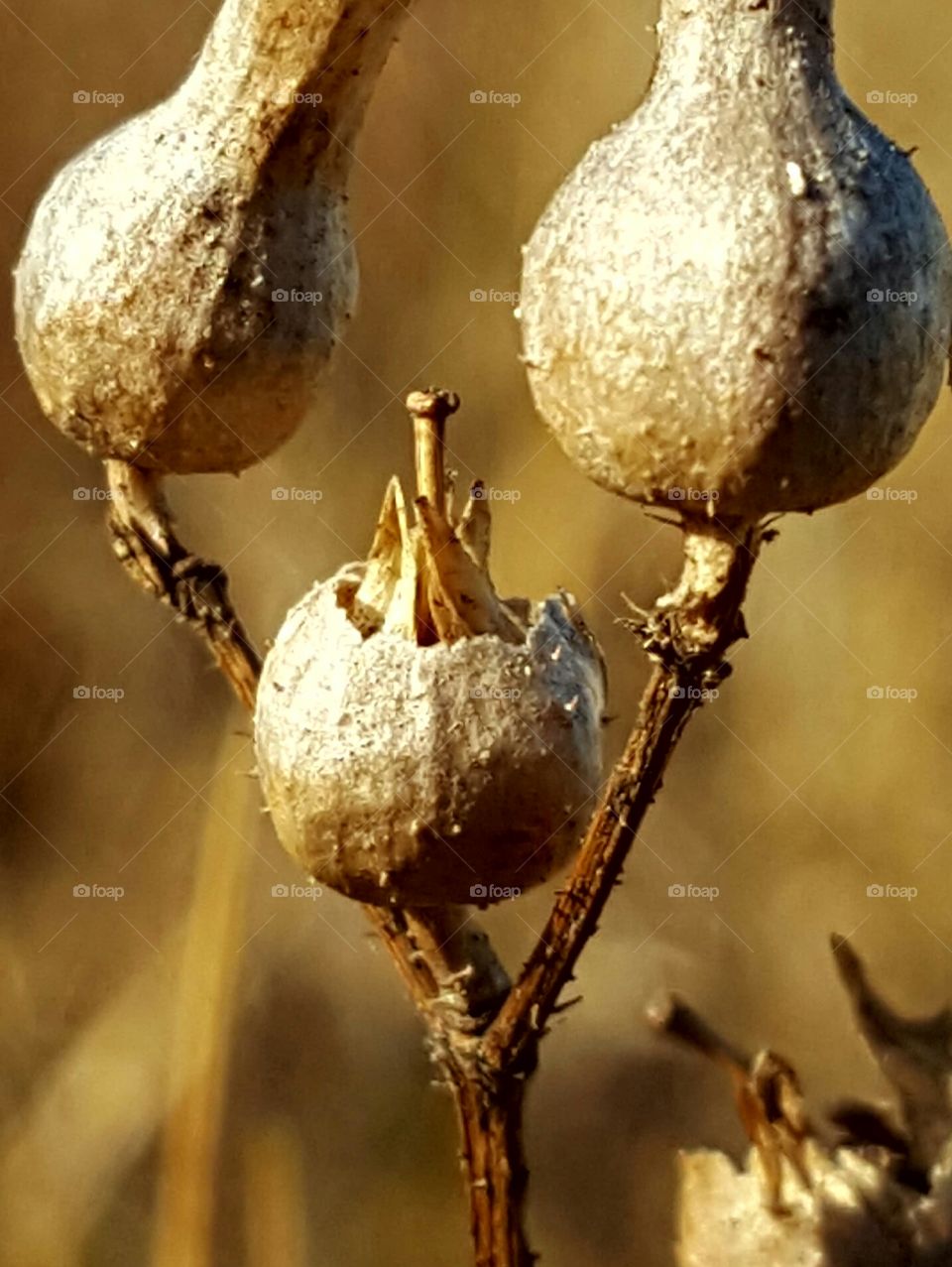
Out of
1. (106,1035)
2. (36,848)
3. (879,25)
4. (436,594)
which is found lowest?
(106,1035)

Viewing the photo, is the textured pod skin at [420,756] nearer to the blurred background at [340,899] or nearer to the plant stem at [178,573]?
the plant stem at [178,573]

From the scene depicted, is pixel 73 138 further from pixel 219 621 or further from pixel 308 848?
pixel 308 848

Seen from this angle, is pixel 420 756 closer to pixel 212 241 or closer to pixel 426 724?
pixel 426 724

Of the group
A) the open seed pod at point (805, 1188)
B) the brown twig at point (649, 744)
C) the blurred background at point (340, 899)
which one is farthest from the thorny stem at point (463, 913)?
the blurred background at point (340, 899)

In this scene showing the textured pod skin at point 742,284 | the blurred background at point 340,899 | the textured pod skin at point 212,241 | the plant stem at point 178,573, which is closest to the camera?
the textured pod skin at point 742,284

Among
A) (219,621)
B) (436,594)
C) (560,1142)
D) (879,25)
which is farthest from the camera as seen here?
(560,1142)

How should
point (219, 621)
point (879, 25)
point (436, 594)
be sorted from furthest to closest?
point (879, 25) → point (219, 621) → point (436, 594)

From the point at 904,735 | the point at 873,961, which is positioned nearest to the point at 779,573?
the point at 904,735
